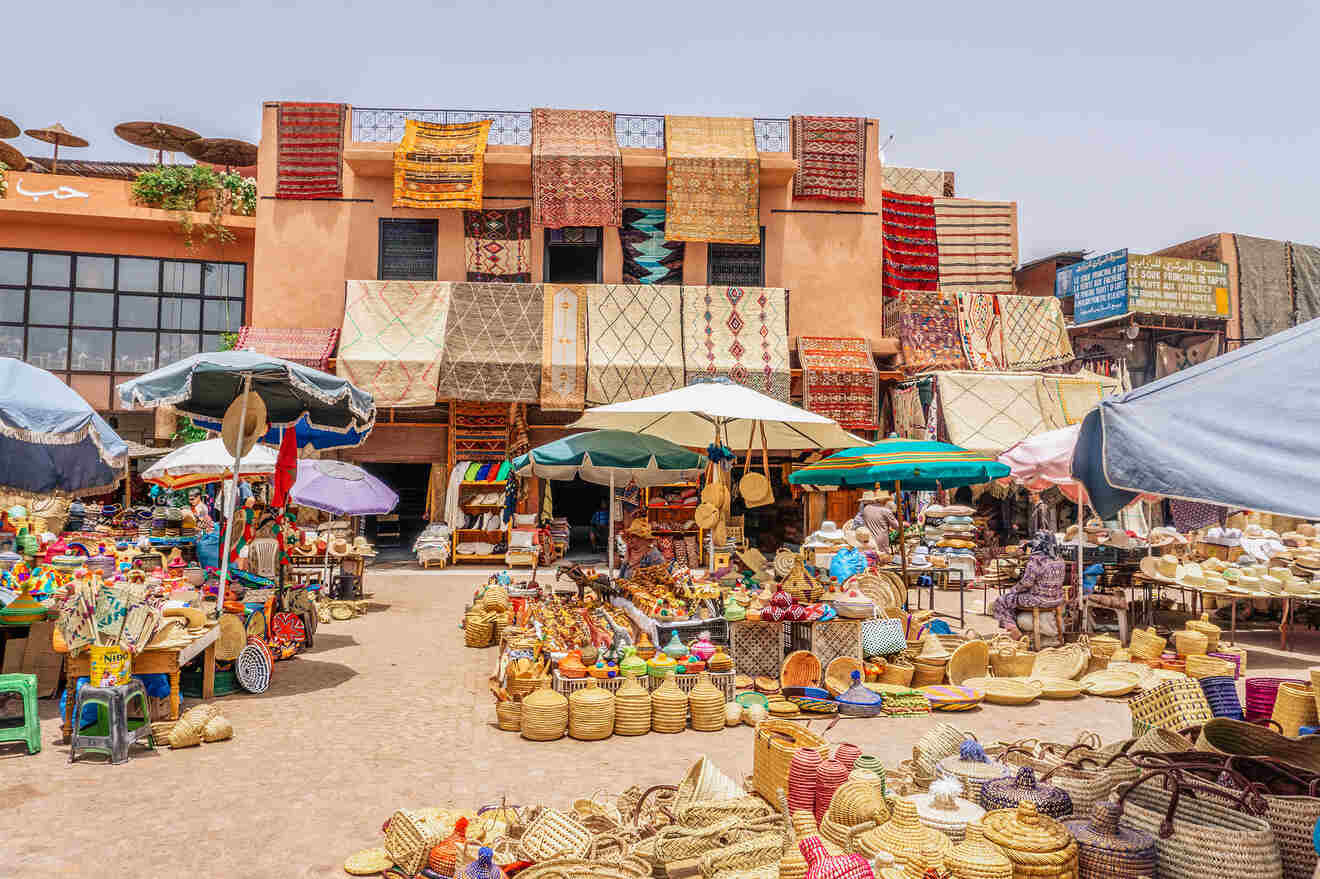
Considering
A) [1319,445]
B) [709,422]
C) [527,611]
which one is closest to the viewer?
[1319,445]

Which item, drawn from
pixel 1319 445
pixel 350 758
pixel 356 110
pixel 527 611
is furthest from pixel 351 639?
pixel 356 110

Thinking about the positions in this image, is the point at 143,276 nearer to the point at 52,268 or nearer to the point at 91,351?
the point at 52,268

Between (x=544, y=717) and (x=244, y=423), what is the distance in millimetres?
3866

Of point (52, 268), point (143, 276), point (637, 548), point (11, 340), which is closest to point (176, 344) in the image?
point (143, 276)

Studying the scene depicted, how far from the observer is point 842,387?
17922mm

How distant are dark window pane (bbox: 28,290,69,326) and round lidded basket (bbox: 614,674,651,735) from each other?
61.4 ft

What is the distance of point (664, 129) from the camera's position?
18781 mm

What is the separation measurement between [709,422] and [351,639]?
4668 millimetres

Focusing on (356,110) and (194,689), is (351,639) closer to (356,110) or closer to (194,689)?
(194,689)

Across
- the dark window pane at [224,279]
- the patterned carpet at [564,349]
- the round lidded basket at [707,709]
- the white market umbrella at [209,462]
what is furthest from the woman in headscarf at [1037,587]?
the dark window pane at [224,279]

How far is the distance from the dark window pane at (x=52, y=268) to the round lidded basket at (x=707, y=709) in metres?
19.3

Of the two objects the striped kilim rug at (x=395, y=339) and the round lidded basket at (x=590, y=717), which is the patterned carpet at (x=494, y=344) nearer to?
the striped kilim rug at (x=395, y=339)

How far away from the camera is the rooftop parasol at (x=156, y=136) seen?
69.4 feet

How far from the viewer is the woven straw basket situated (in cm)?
438
